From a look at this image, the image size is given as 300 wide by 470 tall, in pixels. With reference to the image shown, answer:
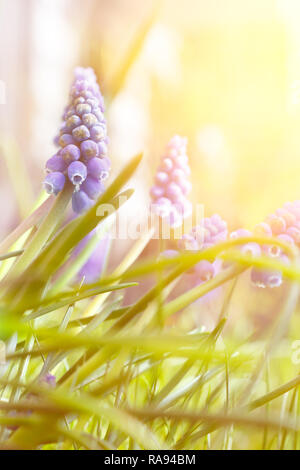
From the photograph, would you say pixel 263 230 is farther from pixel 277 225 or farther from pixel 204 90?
pixel 204 90

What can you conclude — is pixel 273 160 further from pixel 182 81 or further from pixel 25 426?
pixel 25 426

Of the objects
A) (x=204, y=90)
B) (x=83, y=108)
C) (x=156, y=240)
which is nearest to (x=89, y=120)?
(x=83, y=108)

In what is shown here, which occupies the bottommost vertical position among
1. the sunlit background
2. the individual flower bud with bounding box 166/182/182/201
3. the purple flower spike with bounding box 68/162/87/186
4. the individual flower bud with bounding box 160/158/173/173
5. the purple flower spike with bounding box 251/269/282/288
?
the purple flower spike with bounding box 251/269/282/288

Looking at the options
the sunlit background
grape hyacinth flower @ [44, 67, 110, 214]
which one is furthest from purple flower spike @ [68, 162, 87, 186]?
the sunlit background

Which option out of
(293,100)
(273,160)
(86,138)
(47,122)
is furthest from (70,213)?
(47,122)

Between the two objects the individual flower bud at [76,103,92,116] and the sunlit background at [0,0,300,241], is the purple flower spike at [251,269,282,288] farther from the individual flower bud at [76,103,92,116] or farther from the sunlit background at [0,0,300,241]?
the sunlit background at [0,0,300,241]

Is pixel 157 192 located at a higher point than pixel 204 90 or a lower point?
lower
